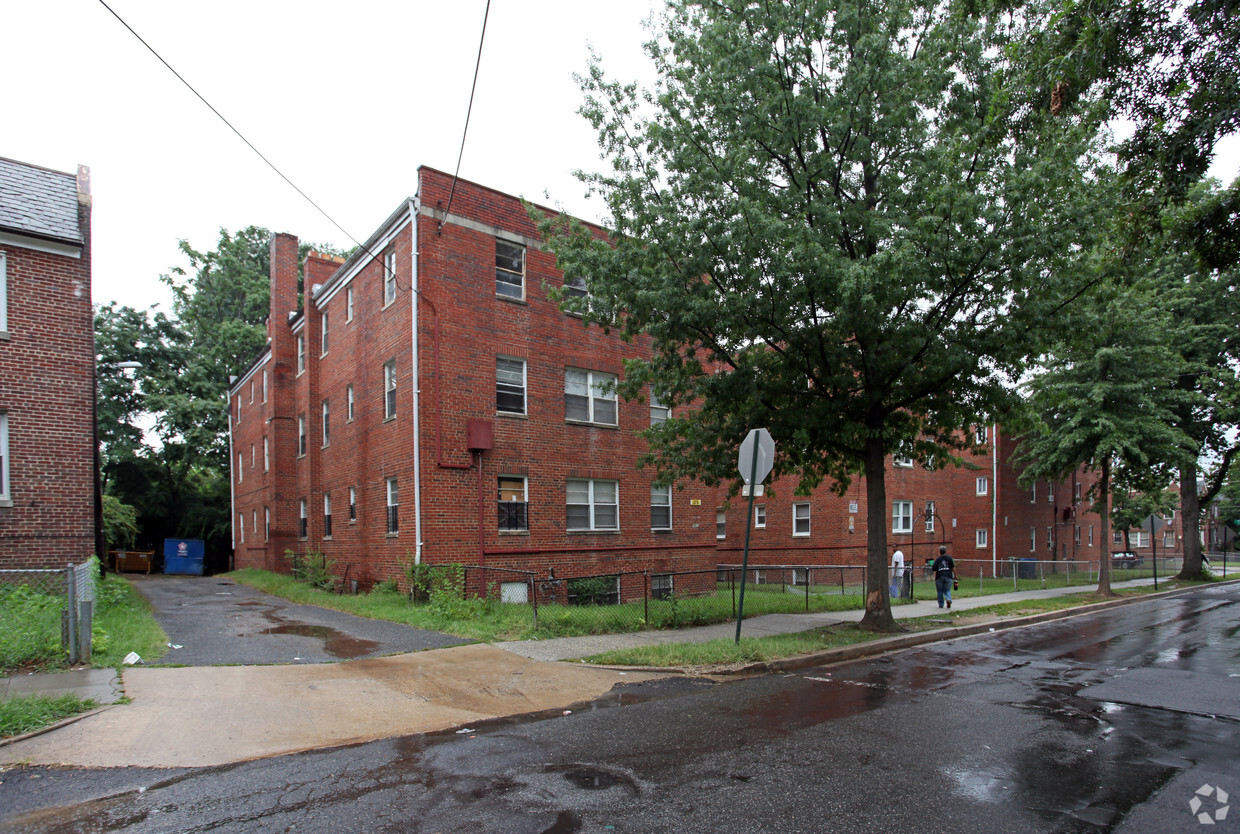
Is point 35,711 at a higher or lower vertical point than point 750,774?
higher

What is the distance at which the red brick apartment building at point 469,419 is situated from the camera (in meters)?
16.5

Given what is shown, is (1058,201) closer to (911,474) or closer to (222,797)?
(222,797)

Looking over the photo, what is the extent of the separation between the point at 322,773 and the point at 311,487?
1912 cm

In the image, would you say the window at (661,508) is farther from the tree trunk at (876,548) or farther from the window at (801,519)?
the window at (801,519)

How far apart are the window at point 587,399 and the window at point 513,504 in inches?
86.5

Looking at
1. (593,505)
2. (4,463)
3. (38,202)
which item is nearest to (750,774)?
(593,505)

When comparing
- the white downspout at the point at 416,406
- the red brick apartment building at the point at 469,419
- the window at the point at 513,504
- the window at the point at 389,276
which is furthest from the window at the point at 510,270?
the window at the point at 513,504

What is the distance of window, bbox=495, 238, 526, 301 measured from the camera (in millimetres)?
17766

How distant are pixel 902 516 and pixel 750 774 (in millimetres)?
27276

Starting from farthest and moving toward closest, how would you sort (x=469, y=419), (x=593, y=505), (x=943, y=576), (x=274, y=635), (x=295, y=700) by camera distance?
(x=593, y=505) < (x=943, y=576) < (x=469, y=419) < (x=274, y=635) < (x=295, y=700)

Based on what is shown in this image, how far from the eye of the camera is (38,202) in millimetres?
14461

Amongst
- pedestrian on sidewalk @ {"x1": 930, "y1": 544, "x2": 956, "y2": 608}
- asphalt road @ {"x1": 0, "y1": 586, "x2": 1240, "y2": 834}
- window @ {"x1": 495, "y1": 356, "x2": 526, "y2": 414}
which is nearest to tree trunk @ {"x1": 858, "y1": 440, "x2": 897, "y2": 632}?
asphalt road @ {"x1": 0, "y1": 586, "x2": 1240, "y2": 834}

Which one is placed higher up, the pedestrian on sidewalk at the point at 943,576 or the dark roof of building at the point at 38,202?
the dark roof of building at the point at 38,202

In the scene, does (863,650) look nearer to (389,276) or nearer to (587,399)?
(587,399)
